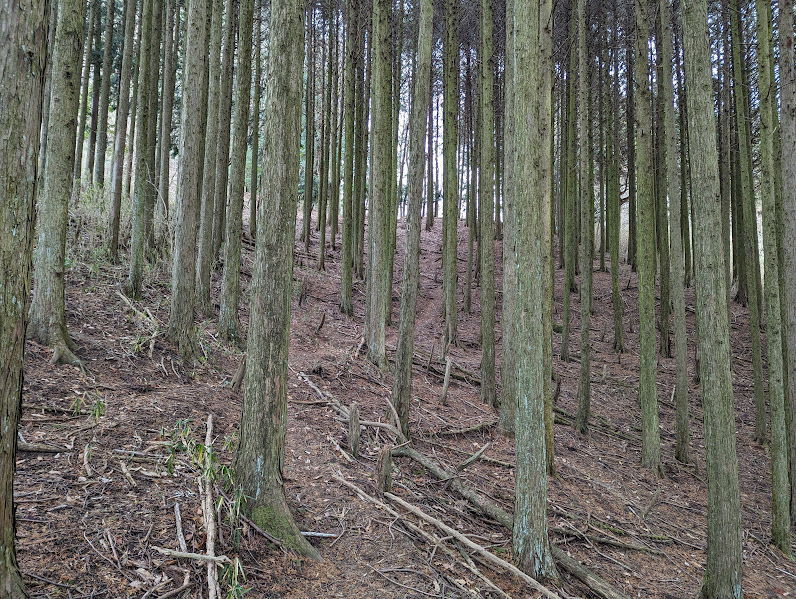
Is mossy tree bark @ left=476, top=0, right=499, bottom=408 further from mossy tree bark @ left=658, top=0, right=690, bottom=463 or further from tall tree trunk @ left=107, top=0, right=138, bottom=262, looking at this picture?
tall tree trunk @ left=107, top=0, right=138, bottom=262

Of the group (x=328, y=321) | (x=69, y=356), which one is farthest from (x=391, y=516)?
(x=328, y=321)

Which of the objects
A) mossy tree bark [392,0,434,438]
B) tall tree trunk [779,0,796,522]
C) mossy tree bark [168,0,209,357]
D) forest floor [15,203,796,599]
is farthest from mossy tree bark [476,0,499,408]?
mossy tree bark [168,0,209,357]

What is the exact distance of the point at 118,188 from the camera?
816 cm

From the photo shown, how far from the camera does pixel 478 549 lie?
4031 millimetres

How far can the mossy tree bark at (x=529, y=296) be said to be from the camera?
3.90 m

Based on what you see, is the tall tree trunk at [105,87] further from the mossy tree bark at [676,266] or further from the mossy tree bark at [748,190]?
the mossy tree bark at [748,190]

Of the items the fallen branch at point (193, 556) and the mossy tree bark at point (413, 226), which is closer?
the fallen branch at point (193, 556)

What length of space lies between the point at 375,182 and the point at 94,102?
32.1 ft

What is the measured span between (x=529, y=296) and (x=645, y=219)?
420 centimetres

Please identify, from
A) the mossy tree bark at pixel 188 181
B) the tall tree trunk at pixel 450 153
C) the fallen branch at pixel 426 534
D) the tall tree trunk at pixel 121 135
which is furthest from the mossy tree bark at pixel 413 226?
the tall tree trunk at pixel 121 135

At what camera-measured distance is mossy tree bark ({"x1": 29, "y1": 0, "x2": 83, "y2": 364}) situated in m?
4.51

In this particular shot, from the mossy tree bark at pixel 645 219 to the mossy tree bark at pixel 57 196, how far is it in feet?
A: 22.6

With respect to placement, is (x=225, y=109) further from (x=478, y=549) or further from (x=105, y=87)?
(x=478, y=549)

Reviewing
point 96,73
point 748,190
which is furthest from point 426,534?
point 96,73
